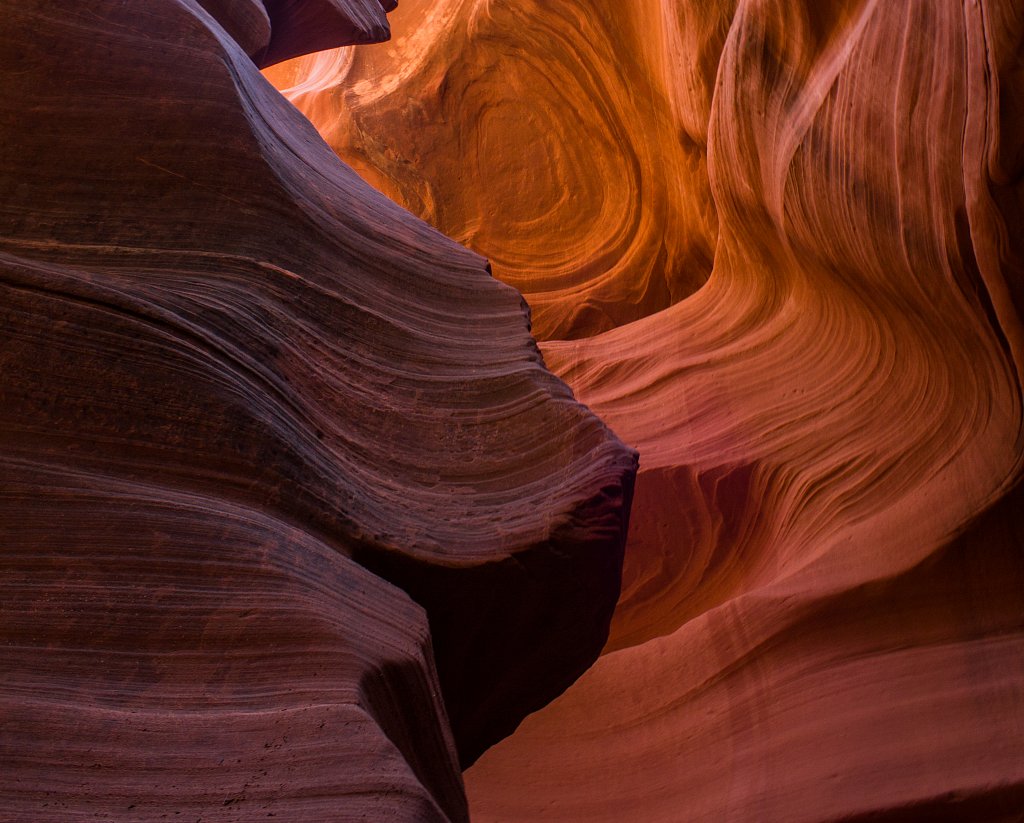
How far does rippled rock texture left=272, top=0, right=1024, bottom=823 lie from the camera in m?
2.78

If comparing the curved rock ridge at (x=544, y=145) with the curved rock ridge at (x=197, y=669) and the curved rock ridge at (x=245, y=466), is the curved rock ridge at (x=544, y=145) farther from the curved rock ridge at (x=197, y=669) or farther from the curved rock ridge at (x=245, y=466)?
the curved rock ridge at (x=197, y=669)

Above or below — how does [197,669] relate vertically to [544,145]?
above

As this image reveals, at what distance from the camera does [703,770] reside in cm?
300

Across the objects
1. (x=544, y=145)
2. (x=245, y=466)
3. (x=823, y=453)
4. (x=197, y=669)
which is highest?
(x=245, y=466)

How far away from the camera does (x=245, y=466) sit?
6.69ft

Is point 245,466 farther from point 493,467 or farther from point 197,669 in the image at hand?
point 493,467

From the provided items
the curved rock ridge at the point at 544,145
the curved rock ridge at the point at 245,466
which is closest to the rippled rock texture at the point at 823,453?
the curved rock ridge at the point at 245,466

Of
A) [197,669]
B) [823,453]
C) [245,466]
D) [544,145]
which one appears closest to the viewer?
[197,669]

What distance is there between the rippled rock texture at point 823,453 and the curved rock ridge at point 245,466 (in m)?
0.75

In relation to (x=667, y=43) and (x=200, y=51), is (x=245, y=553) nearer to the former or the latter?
(x=200, y=51)

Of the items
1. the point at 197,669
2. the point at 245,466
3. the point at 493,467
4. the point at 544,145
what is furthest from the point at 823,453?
the point at 544,145

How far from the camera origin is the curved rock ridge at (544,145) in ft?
20.3

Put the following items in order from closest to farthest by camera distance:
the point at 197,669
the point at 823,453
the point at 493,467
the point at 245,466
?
1. the point at 197,669
2. the point at 245,466
3. the point at 493,467
4. the point at 823,453

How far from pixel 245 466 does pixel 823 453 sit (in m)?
2.37
